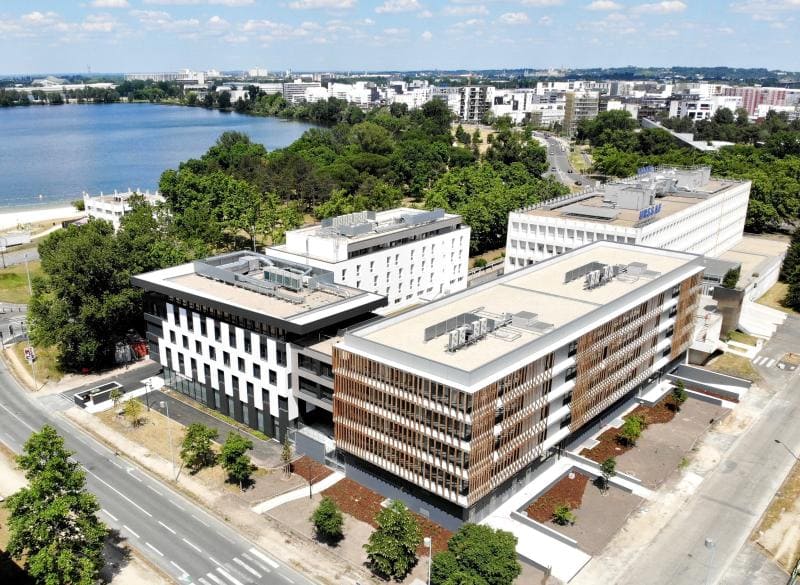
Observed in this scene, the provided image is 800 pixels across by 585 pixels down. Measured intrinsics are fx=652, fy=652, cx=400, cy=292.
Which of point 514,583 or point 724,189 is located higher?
point 724,189

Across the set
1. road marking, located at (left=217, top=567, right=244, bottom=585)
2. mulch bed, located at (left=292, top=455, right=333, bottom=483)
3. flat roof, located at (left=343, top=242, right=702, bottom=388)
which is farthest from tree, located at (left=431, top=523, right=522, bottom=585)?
mulch bed, located at (left=292, top=455, right=333, bottom=483)

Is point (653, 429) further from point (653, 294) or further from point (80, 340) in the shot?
point (80, 340)

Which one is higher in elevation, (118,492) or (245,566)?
(118,492)

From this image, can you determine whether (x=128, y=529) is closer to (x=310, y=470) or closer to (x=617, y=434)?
(x=310, y=470)

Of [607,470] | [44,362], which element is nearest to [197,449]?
[44,362]

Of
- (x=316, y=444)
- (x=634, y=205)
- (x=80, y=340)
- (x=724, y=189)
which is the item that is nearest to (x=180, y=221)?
(x=80, y=340)
